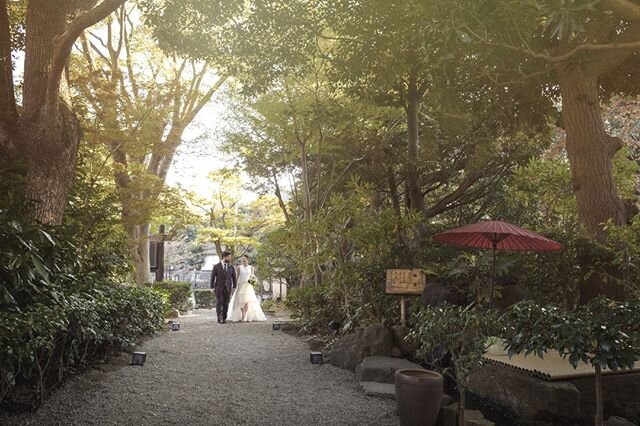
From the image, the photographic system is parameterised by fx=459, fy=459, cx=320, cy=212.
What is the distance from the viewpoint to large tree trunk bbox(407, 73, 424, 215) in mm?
11148

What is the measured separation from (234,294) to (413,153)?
636cm

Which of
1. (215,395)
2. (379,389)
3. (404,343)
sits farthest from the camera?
(404,343)

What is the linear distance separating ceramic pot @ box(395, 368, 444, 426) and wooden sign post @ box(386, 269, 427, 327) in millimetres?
2573

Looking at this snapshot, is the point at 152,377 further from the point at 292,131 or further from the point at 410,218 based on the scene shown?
the point at 292,131

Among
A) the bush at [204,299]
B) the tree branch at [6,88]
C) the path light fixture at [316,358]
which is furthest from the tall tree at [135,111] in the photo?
the bush at [204,299]

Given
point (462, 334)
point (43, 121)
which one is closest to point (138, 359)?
point (43, 121)

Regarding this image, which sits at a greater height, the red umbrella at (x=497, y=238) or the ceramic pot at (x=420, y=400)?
the red umbrella at (x=497, y=238)

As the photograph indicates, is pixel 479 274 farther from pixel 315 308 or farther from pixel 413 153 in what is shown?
pixel 413 153

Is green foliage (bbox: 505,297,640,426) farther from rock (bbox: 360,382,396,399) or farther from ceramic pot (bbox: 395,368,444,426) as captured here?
rock (bbox: 360,382,396,399)

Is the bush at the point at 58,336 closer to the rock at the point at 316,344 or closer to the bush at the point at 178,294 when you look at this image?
the rock at the point at 316,344

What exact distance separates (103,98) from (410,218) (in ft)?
20.7

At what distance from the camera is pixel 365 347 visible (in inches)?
261

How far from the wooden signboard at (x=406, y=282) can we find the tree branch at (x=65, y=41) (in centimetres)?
541

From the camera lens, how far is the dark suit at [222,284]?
11969 millimetres
